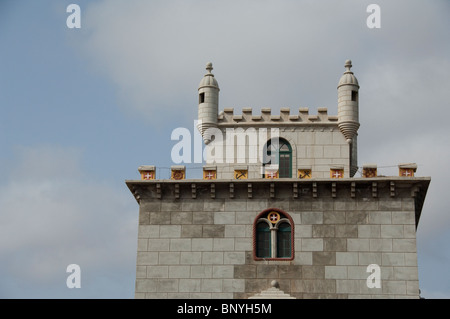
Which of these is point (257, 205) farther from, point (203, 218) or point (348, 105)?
point (348, 105)

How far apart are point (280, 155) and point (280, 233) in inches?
217

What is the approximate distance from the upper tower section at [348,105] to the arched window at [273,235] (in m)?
7.01

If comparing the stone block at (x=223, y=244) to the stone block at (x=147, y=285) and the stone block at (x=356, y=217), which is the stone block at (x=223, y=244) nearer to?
the stone block at (x=147, y=285)

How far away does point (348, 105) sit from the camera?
56969 mm

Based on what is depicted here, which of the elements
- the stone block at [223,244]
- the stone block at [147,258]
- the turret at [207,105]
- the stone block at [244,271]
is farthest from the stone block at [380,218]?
the stone block at [147,258]

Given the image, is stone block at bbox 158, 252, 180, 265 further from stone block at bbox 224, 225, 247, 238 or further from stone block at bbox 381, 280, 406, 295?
stone block at bbox 381, 280, 406, 295

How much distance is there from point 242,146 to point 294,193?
533cm

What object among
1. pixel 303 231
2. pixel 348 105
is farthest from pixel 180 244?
Result: pixel 348 105

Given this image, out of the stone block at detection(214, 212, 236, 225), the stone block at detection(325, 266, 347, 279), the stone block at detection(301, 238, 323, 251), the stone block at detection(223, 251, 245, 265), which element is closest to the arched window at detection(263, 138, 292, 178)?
the stone block at detection(214, 212, 236, 225)

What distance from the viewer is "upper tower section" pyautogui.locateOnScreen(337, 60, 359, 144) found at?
5672 cm
